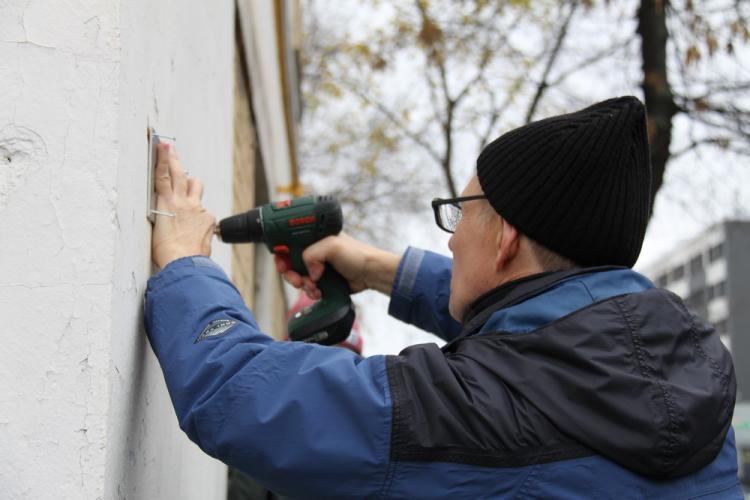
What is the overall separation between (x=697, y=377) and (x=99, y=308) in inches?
41.8

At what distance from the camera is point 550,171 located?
1.87 meters

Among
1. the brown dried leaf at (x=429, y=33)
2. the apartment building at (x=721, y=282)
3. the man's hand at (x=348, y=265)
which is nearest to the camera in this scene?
the man's hand at (x=348, y=265)

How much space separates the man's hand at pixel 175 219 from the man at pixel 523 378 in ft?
0.25

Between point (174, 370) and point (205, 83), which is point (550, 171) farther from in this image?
point (205, 83)

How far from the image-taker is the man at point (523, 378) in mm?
1607

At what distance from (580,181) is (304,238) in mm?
1114

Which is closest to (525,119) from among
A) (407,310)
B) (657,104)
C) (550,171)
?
(657,104)

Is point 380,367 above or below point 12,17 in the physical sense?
below

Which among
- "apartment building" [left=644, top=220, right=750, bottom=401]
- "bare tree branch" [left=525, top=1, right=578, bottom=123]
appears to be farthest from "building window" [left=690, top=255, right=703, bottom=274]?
"bare tree branch" [left=525, top=1, right=578, bottom=123]

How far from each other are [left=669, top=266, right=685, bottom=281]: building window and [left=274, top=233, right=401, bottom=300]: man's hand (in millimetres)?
66072

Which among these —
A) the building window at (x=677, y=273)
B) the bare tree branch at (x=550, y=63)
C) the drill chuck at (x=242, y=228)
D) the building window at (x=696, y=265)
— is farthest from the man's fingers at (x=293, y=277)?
the building window at (x=677, y=273)

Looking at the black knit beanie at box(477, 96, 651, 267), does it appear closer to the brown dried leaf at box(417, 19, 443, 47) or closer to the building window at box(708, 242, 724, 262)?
the brown dried leaf at box(417, 19, 443, 47)

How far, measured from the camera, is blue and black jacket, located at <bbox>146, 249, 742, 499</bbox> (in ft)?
5.26

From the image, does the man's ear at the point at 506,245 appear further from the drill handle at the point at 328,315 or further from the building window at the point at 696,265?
the building window at the point at 696,265
